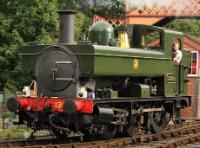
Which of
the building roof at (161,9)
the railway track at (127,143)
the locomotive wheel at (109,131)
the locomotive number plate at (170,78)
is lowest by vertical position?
the railway track at (127,143)

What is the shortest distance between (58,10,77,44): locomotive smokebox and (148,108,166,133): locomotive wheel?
3.34 m

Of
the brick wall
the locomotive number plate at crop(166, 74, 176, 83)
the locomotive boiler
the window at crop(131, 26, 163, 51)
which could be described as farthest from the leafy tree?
the locomotive boiler

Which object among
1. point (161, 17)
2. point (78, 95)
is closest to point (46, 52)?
point (78, 95)

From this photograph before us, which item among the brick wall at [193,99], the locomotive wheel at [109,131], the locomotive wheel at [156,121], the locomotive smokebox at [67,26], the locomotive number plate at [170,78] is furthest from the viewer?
the brick wall at [193,99]

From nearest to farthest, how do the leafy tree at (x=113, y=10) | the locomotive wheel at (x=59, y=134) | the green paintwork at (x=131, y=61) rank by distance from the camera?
the green paintwork at (x=131, y=61), the locomotive wheel at (x=59, y=134), the leafy tree at (x=113, y=10)

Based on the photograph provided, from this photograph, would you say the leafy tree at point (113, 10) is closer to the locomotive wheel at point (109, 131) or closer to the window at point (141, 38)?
the window at point (141, 38)

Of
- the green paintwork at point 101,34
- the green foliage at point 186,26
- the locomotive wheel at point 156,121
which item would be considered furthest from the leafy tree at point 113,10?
the green paintwork at point 101,34

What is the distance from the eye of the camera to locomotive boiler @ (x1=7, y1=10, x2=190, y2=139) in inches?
475

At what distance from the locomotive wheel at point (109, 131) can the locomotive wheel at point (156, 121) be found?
157 cm

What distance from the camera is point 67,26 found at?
12812mm

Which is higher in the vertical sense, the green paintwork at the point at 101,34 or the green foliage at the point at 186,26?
the green foliage at the point at 186,26

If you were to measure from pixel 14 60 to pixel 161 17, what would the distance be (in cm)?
749

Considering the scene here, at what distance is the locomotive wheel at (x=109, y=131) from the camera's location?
1316 centimetres

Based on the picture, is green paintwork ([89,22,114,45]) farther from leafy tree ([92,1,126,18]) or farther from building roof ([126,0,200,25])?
leafy tree ([92,1,126,18])
